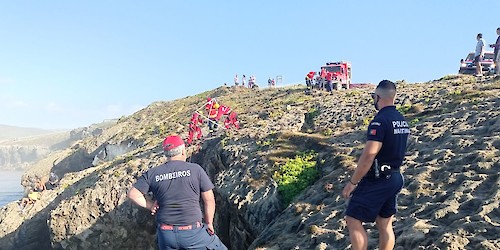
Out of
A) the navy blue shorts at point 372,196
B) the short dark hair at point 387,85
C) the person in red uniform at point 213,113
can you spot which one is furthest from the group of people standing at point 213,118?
the navy blue shorts at point 372,196

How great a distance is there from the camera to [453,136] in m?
10.7

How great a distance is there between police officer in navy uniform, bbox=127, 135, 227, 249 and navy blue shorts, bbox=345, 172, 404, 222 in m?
2.09

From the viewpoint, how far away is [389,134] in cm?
496

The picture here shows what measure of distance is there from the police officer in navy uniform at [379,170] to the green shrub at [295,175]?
6761 mm

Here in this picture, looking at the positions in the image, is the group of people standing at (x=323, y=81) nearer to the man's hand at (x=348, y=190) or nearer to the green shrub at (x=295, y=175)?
the green shrub at (x=295, y=175)

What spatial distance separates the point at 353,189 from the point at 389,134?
83cm

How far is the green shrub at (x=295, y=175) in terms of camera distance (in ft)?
39.8

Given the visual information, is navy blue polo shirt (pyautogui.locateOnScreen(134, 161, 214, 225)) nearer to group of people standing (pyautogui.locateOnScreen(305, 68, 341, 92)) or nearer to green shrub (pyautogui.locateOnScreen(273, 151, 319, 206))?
green shrub (pyautogui.locateOnScreen(273, 151, 319, 206))

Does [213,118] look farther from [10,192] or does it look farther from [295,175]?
[10,192]

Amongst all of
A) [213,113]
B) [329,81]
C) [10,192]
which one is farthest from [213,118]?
[10,192]

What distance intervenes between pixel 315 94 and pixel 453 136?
17.7 m

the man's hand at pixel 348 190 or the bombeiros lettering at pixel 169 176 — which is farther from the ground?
the bombeiros lettering at pixel 169 176

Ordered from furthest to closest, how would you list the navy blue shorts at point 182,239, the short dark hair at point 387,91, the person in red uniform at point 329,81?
the person in red uniform at point 329,81 < the navy blue shorts at point 182,239 < the short dark hair at point 387,91

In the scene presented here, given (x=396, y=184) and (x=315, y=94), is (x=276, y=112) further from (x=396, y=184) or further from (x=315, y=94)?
(x=396, y=184)
